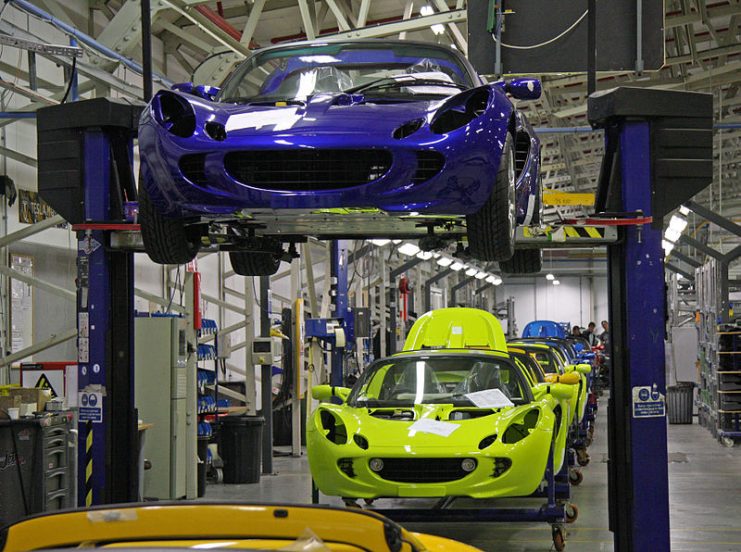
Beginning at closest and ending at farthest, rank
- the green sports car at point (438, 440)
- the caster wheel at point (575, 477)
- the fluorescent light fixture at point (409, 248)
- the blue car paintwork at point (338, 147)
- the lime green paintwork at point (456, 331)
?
the blue car paintwork at point (338, 147)
the green sports car at point (438, 440)
the lime green paintwork at point (456, 331)
the caster wheel at point (575, 477)
the fluorescent light fixture at point (409, 248)

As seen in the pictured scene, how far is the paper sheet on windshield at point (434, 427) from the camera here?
7.57 meters

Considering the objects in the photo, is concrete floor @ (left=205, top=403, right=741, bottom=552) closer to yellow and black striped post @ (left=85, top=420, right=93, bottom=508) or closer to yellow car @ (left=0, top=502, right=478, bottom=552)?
yellow and black striped post @ (left=85, top=420, right=93, bottom=508)

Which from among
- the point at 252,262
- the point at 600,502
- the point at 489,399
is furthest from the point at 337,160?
the point at 600,502

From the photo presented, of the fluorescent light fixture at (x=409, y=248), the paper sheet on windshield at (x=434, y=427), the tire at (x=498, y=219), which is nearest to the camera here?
the tire at (x=498, y=219)

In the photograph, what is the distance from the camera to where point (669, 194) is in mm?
6012

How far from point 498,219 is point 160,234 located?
5.59 ft

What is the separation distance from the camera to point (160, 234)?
215 inches

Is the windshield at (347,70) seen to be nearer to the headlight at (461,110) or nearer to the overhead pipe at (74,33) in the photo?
the headlight at (461,110)

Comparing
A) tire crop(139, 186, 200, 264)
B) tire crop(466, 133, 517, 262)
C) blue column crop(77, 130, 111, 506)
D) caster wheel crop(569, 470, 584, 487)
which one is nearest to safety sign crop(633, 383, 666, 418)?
tire crop(466, 133, 517, 262)

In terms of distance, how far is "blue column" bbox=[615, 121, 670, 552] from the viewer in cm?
594

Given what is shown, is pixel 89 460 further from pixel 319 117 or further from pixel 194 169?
pixel 319 117

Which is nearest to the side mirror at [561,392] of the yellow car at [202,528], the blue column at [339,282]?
the blue column at [339,282]

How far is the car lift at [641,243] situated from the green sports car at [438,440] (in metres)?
1.34

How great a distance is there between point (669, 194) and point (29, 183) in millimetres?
8903
